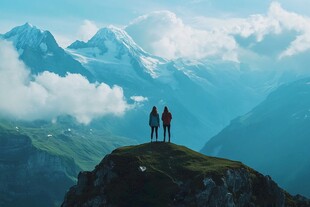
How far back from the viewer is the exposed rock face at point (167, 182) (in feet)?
258

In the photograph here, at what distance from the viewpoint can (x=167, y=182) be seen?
79750mm

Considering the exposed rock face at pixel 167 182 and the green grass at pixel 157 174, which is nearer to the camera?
the green grass at pixel 157 174

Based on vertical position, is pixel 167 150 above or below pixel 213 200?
above

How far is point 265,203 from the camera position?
294 feet

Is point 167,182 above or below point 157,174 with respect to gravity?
below

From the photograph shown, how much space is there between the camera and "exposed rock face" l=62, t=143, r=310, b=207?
7856cm

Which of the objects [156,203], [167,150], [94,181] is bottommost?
[156,203]

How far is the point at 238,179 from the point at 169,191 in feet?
44.4

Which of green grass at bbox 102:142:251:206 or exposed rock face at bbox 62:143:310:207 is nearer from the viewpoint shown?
green grass at bbox 102:142:251:206

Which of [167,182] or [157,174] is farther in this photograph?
[157,174]

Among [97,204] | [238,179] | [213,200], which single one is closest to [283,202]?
[238,179]

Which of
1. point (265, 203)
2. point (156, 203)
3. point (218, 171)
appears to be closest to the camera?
point (156, 203)

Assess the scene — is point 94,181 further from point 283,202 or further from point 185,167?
point 283,202

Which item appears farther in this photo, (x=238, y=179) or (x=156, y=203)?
(x=238, y=179)
